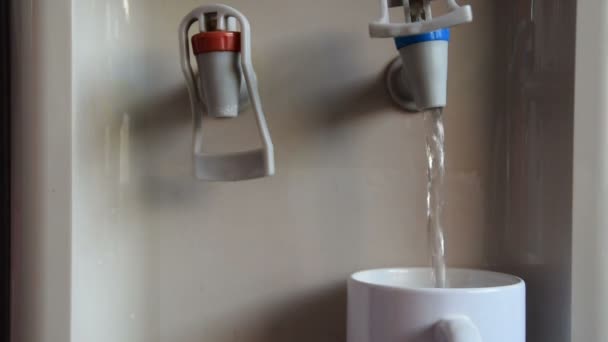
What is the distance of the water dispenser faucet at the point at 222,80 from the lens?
0.32 metres

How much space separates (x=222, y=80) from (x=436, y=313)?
0.55 feet

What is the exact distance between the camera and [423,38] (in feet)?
1.03

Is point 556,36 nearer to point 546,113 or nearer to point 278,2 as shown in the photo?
point 546,113

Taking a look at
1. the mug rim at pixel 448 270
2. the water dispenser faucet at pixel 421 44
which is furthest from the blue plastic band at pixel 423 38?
the mug rim at pixel 448 270

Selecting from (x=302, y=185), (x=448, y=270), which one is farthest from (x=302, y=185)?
(x=448, y=270)

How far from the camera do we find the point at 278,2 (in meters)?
0.38

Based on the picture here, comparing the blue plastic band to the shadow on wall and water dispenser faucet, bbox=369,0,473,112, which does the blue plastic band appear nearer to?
water dispenser faucet, bbox=369,0,473,112

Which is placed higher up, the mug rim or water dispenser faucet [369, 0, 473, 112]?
water dispenser faucet [369, 0, 473, 112]

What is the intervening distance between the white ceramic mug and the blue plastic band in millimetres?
131
